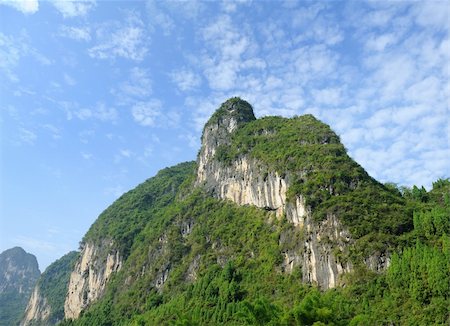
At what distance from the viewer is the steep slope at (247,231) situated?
5062 cm

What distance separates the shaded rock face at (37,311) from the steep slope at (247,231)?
25.9 meters

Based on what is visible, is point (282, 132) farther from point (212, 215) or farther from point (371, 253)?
point (371, 253)

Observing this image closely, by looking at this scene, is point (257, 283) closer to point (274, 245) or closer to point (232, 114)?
point (274, 245)

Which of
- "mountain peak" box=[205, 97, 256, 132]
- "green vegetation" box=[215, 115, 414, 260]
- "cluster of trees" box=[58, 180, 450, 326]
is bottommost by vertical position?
"cluster of trees" box=[58, 180, 450, 326]

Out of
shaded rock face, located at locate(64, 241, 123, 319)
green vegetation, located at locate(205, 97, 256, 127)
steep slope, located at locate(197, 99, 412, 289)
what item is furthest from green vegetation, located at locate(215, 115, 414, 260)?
shaded rock face, located at locate(64, 241, 123, 319)

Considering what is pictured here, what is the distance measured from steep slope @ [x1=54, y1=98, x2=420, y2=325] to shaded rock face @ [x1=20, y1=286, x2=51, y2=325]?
25.9m

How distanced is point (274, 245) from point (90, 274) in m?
56.4

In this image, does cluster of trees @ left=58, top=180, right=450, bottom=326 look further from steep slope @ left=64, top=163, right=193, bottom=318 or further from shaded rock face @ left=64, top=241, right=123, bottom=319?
shaded rock face @ left=64, top=241, right=123, bottom=319

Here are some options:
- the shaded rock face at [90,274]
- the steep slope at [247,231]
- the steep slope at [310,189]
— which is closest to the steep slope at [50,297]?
the shaded rock face at [90,274]

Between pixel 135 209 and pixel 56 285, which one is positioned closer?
pixel 135 209

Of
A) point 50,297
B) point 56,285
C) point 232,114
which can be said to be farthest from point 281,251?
point 56,285

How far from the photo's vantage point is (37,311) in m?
128

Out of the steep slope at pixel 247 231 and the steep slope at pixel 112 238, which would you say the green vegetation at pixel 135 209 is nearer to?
the steep slope at pixel 112 238

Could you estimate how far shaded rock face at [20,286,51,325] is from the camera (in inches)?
4812
